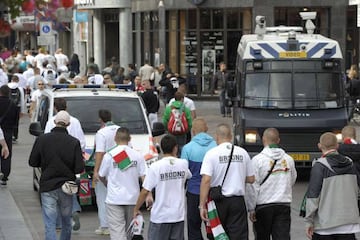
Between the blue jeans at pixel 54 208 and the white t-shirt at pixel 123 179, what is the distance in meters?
0.47

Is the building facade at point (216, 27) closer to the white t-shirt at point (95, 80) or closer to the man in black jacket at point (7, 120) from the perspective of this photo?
the white t-shirt at point (95, 80)

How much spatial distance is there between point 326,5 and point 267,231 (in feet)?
87.2

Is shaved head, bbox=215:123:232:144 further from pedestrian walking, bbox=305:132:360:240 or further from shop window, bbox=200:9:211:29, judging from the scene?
shop window, bbox=200:9:211:29

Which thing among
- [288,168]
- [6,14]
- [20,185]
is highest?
[6,14]

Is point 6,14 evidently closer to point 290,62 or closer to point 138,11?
point 290,62

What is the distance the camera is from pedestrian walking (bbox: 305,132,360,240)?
10.1 m

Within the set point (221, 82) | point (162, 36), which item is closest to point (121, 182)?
point (221, 82)

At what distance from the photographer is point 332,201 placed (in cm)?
1012

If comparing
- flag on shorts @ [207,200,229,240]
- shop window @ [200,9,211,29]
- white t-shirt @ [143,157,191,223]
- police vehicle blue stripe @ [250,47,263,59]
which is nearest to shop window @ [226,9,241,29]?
shop window @ [200,9,211,29]

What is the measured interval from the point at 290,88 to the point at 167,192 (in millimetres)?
9191

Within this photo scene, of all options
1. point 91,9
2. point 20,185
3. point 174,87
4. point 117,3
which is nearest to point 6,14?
point 20,185

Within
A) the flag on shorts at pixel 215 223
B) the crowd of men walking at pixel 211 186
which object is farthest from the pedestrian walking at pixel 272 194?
the flag on shorts at pixel 215 223

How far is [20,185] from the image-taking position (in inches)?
747

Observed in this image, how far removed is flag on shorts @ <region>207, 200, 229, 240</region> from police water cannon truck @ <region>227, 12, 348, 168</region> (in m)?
8.24
